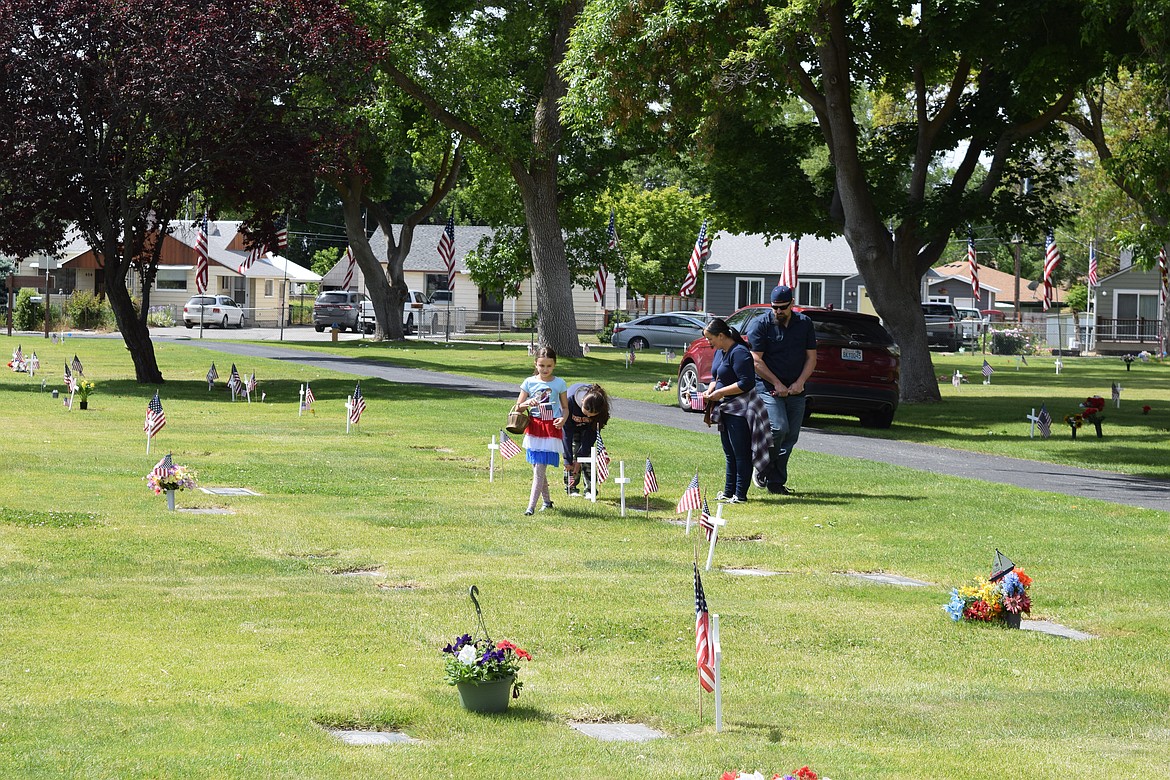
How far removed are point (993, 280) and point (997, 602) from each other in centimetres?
11029

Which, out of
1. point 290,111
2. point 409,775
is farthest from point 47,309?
point 409,775

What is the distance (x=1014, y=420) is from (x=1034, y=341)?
4056 cm

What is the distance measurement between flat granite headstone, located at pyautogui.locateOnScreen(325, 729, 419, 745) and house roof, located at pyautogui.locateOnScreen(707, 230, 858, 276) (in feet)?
212

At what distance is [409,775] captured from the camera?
5500 millimetres

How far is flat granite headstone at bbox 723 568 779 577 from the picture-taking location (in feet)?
33.8

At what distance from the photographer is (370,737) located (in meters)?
6.09

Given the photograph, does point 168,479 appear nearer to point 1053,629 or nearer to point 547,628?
point 547,628

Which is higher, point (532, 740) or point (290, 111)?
point (290, 111)

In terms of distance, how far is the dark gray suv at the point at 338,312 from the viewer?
67375 millimetres

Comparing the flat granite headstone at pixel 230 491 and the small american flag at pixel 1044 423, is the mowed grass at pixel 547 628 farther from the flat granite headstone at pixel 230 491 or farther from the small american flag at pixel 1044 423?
the small american flag at pixel 1044 423

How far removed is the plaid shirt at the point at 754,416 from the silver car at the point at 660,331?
40.6 metres

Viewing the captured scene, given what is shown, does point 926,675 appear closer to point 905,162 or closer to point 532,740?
point 532,740

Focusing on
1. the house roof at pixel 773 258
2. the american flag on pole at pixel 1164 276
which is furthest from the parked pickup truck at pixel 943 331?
the house roof at pixel 773 258

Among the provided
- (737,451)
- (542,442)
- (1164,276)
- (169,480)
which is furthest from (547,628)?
(1164,276)
